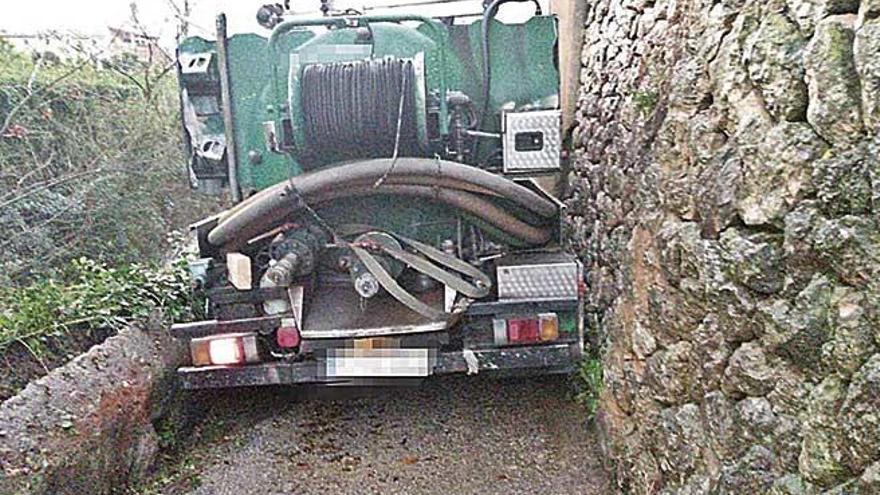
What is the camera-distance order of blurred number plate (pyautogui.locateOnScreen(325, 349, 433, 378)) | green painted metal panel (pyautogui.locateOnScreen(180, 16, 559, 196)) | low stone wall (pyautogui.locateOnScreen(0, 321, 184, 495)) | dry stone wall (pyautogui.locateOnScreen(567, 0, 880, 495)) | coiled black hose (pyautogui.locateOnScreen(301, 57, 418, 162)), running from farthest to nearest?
1. green painted metal panel (pyautogui.locateOnScreen(180, 16, 559, 196))
2. blurred number plate (pyautogui.locateOnScreen(325, 349, 433, 378))
3. coiled black hose (pyautogui.locateOnScreen(301, 57, 418, 162))
4. low stone wall (pyautogui.locateOnScreen(0, 321, 184, 495))
5. dry stone wall (pyautogui.locateOnScreen(567, 0, 880, 495))

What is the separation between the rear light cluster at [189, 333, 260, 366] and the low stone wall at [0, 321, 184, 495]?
0.31 meters

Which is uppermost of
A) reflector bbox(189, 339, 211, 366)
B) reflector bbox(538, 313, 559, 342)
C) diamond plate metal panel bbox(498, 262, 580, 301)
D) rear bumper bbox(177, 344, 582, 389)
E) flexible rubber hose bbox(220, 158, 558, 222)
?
flexible rubber hose bbox(220, 158, 558, 222)

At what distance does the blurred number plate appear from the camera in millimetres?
3764

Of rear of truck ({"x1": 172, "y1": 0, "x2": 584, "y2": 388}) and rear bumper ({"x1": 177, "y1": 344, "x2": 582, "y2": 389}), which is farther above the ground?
rear of truck ({"x1": 172, "y1": 0, "x2": 584, "y2": 388})

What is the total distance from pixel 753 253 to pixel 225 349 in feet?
9.75

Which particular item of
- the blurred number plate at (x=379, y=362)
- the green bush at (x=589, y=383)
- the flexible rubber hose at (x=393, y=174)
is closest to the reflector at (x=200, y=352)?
the blurred number plate at (x=379, y=362)

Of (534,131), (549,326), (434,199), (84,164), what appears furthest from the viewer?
(84,164)

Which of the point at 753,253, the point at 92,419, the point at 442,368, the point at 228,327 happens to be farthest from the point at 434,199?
the point at 753,253

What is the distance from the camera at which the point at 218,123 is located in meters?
4.46

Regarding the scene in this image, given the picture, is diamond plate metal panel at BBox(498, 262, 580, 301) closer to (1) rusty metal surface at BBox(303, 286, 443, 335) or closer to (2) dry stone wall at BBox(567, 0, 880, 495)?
(1) rusty metal surface at BBox(303, 286, 443, 335)

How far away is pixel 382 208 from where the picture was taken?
14.2 ft

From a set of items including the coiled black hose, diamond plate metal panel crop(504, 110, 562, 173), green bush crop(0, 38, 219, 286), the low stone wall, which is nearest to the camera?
the low stone wall

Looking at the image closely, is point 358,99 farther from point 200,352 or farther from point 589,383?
point 589,383

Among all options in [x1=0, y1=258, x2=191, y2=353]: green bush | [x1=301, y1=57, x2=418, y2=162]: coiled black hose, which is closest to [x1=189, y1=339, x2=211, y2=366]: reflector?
[x1=0, y1=258, x2=191, y2=353]: green bush
